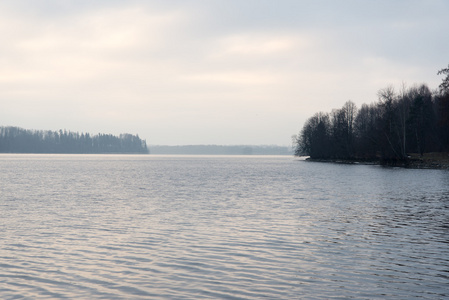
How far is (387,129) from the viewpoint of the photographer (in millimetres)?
112812

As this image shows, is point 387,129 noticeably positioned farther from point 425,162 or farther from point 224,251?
point 224,251

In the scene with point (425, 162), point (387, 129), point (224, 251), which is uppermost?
point (387, 129)

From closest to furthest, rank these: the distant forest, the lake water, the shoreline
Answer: the lake water < the shoreline < the distant forest

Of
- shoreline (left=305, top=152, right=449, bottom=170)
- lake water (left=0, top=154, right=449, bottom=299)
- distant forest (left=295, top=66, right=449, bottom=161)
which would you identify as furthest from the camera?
distant forest (left=295, top=66, right=449, bottom=161)

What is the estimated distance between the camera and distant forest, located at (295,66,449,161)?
4412 inches

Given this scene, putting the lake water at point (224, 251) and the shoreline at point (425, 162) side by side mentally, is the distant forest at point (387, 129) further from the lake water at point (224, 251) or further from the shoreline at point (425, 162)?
the lake water at point (224, 251)

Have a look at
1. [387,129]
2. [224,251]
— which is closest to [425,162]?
[387,129]

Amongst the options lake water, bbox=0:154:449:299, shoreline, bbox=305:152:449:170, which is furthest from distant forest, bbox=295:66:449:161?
lake water, bbox=0:154:449:299

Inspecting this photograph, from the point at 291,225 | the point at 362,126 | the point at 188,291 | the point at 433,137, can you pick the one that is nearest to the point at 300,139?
the point at 362,126

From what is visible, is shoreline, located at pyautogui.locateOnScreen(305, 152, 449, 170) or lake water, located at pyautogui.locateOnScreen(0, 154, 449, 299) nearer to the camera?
lake water, located at pyautogui.locateOnScreen(0, 154, 449, 299)

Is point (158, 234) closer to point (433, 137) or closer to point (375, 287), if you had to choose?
point (375, 287)

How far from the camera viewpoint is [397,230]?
22.4m

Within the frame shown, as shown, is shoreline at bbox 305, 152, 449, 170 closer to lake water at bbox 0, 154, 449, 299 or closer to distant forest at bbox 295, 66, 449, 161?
distant forest at bbox 295, 66, 449, 161

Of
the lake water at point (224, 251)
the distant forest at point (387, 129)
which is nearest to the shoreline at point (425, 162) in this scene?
the distant forest at point (387, 129)
